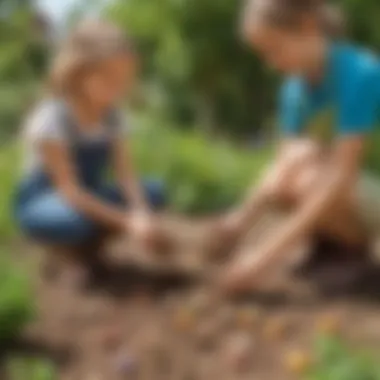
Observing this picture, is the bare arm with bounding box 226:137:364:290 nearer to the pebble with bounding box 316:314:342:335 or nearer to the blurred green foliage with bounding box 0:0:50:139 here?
the pebble with bounding box 316:314:342:335

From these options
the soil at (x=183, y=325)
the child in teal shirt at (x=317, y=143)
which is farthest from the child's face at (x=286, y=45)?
the soil at (x=183, y=325)

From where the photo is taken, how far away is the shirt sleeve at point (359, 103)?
5.01 feet

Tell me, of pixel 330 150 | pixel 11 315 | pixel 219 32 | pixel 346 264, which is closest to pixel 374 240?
Answer: pixel 346 264

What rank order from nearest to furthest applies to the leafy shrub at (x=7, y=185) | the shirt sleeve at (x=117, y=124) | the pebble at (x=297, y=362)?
the pebble at (x=297, y=362), the shirt sleeve at (x=117, y=124), the leafy shrub at (x=7, y=185)

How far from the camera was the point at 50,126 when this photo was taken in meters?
1.58

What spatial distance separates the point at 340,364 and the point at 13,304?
539mm

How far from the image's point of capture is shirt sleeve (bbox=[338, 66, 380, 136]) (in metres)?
1.53

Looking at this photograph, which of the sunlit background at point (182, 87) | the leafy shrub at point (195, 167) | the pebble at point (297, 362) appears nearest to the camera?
the pebble at point (297, 362)

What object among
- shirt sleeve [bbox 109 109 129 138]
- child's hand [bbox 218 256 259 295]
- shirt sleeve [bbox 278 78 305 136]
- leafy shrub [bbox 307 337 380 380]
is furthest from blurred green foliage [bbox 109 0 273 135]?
leafy shrub [bbox 307 337 380 380]

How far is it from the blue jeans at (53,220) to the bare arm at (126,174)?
0.05m

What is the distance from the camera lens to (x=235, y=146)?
3.42 metres

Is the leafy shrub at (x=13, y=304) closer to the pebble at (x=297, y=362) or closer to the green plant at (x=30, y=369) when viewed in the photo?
the green plant at (x=30, y=369)

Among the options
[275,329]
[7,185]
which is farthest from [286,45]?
[7,185]

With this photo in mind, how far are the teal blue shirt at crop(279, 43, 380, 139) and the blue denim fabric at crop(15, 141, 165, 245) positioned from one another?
1.30 feet
